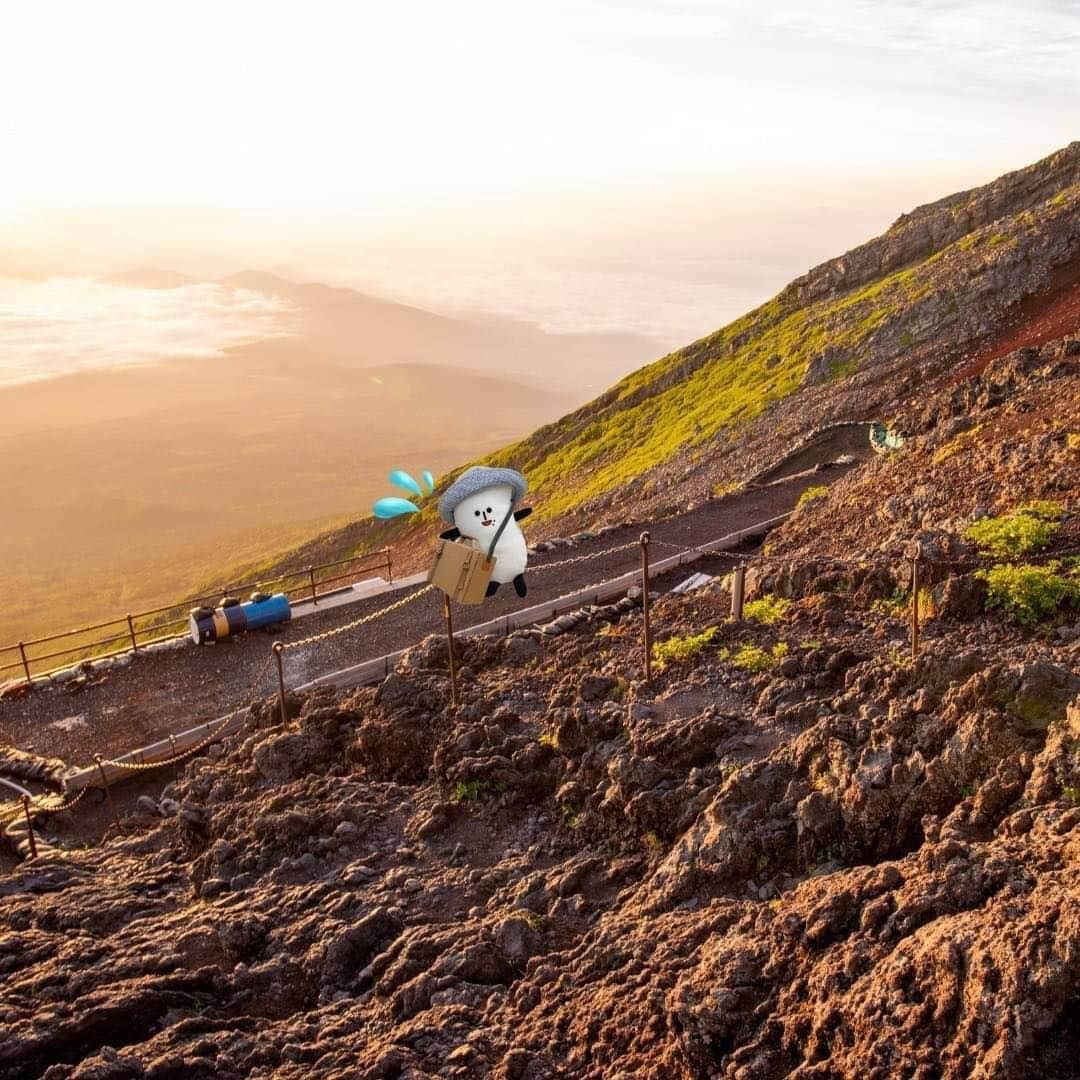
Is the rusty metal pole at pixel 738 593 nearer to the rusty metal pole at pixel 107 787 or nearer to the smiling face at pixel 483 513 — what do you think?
the smiling face at pixel 483 513

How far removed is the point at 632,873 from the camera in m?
8.85

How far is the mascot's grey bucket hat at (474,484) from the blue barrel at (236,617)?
11.3 metres

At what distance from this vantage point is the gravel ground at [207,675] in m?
18.5

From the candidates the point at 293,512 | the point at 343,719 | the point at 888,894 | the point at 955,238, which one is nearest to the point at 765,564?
the point at 343,719

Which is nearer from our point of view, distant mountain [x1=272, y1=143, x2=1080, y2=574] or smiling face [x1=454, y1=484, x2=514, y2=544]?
smiling face [x1=454, y1=484, x2=514, y2=544]

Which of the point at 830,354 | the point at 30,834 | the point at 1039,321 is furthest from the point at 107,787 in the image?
the point at 830,354

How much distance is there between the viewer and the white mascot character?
12.0 metres

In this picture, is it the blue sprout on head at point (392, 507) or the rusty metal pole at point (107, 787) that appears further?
the blue sprout on head at point (392, 507)

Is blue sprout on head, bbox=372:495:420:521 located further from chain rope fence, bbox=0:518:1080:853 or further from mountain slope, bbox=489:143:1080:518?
mountain slope, bbox=489:143:1080:518

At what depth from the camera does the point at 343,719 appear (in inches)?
507

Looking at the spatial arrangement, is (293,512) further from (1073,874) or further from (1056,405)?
(1073,874)

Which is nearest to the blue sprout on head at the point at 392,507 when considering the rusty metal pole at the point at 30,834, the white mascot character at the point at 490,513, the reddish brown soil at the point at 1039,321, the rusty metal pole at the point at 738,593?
the white mascot character at the point at 490,513

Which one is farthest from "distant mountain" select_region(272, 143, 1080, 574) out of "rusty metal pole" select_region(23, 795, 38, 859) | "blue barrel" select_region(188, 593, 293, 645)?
"rusty metal pole" select_region(23, 795, 38, 859)

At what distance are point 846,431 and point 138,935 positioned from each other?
1088 inches
